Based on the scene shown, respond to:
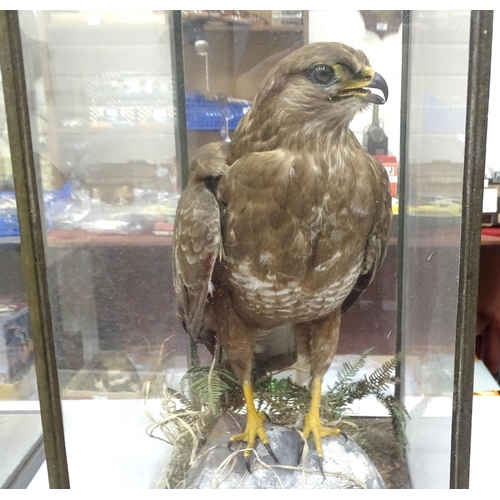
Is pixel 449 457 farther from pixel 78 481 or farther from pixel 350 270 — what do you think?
pixel 78 481

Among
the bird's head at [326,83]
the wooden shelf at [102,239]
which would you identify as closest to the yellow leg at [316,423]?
the wooden shelf at [102,239]

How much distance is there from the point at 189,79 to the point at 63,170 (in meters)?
0.25

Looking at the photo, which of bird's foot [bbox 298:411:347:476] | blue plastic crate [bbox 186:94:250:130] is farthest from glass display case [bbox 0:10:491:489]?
bird's foot [bbox 298:411:347:476]

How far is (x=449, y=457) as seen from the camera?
835 millimetres

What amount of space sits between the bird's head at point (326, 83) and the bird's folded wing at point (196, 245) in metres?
0.17

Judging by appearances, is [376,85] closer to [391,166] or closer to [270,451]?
[391,166]

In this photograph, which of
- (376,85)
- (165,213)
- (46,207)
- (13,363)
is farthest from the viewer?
(13,363)

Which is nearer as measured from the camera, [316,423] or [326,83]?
[326,83]

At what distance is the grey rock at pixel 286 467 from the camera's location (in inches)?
34.4

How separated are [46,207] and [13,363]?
0.40 meters

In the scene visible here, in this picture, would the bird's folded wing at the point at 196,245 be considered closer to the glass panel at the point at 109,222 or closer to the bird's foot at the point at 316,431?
the glass panel at the point at 109,222

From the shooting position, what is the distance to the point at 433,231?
2.83 ft

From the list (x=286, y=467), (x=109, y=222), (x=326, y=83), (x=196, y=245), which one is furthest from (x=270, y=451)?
(x=326, y=83)

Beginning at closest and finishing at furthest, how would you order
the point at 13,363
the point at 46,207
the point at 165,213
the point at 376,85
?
1. the point at 376,85
2. the point at 46,207
3. the point at 165,213
4. the point at 13,363
